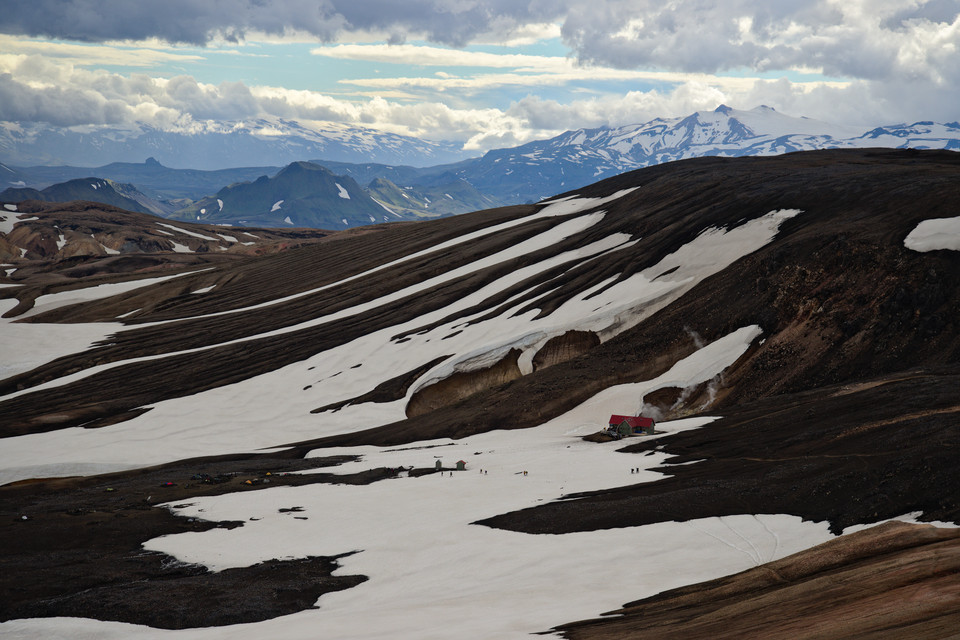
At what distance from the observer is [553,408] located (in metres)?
45.0

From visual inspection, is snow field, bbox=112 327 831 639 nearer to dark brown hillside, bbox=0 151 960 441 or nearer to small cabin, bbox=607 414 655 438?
small cabin, bbox=607 414 655 438

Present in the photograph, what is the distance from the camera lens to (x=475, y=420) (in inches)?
1838

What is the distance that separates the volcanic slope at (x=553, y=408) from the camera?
2048 centimetres

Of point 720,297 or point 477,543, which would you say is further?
point 720,297

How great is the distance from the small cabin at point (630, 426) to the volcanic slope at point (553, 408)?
Answer: 1.36 metres

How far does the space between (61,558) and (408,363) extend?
3762 cm

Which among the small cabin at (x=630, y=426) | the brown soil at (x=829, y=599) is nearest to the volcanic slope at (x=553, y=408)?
the small cabin at (x=630, y=426)

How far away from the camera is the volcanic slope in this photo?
67.2 ft

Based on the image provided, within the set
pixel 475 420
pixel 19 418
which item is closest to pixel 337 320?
pixel 19 418

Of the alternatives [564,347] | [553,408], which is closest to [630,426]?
[553,408]

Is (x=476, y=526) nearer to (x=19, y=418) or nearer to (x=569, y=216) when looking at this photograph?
(x=19, y=418)

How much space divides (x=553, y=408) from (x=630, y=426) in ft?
27.8

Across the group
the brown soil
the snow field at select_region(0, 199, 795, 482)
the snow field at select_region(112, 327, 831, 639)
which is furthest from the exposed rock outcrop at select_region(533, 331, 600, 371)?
the brown soil

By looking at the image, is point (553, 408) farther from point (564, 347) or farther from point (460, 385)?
point (460, 385)
